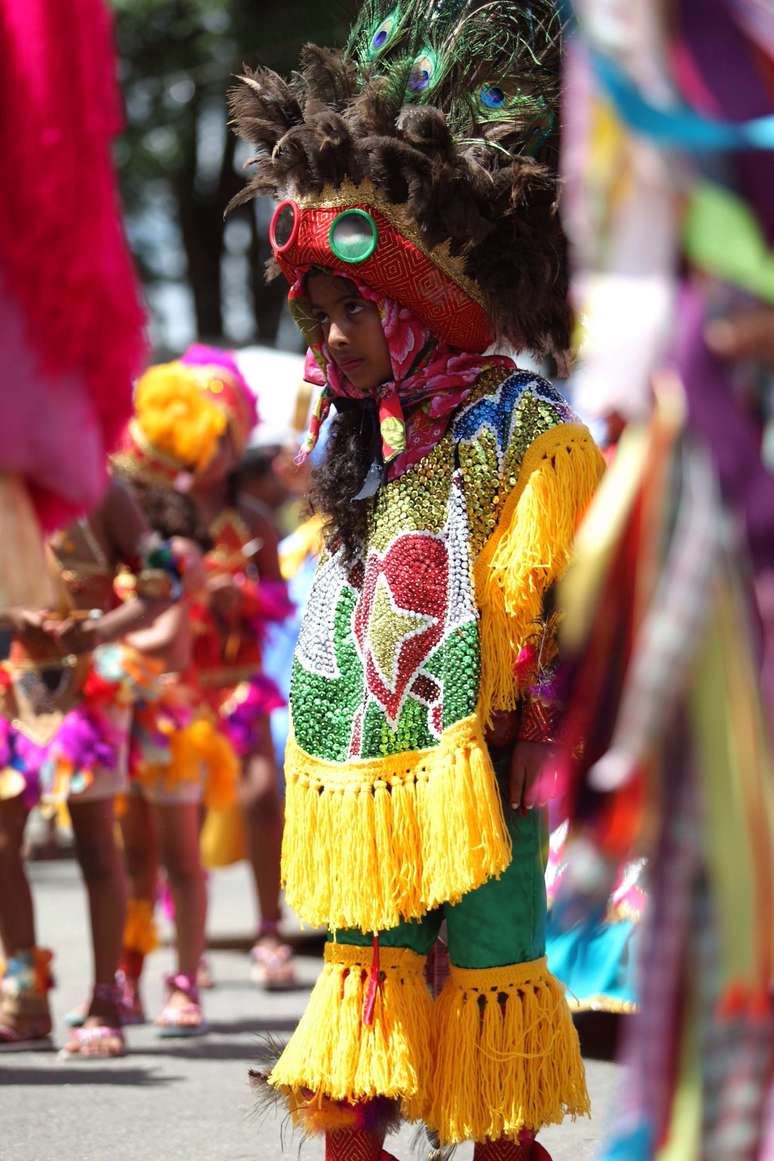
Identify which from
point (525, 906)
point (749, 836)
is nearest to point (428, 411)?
point (525, 906)

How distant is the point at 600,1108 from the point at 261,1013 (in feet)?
5.75

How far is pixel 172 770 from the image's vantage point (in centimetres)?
609

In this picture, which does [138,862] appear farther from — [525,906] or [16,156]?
[16,156]

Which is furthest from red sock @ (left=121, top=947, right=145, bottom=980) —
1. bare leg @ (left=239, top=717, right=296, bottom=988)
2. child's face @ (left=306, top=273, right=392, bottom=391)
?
child's face @ (left=306, top=273, right=392, bottom=391)

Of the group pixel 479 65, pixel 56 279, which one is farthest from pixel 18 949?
pixel 56 279

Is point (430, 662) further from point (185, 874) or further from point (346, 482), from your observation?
point (185, 874)

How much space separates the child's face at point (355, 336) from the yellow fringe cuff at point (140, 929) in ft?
9.32

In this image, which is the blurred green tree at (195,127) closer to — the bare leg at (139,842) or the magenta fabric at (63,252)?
the bare leg at (139,842)

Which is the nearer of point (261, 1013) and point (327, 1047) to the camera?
point (327, 1047)

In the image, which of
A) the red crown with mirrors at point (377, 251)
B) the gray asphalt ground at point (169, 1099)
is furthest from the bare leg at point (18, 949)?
the red crown with mirrors at point (377, 251)

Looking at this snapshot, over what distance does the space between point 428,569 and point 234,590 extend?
3.30 metres

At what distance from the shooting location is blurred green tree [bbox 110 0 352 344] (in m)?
17.3

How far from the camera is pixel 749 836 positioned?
6.70ft

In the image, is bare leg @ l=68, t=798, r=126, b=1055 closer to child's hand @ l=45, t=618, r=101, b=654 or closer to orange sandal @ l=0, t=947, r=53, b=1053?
orange sandal @ l=0, t=947, r=53, b=1053
